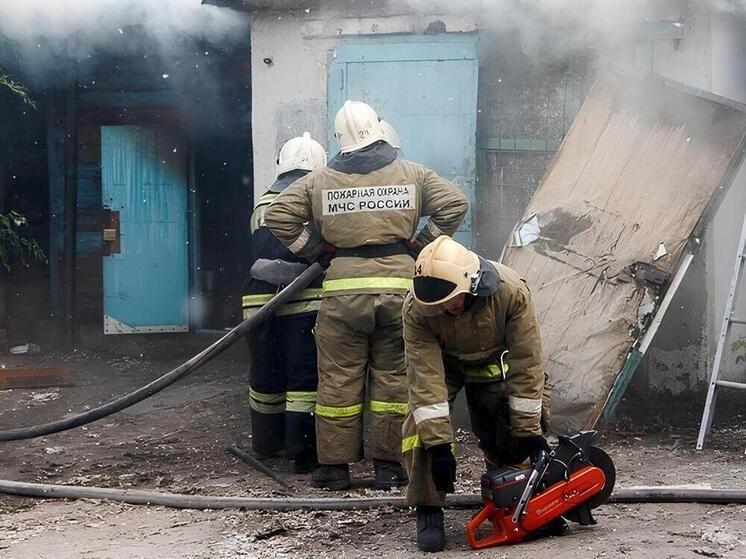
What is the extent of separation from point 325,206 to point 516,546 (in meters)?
2.10

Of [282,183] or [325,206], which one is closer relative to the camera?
[325,206]

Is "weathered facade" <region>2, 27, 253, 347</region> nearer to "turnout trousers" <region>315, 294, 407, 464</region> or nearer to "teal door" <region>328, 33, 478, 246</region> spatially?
"teal door" <region>328, 33, 478, 246</region>

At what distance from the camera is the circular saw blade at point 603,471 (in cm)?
417

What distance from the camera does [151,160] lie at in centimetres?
947

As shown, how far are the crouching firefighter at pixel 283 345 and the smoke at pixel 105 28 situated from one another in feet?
9.68

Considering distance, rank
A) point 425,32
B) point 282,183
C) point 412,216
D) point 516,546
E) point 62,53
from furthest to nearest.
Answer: point 62,53 → point 425,32 → point 282,183 → point 412,216 → point 516,546

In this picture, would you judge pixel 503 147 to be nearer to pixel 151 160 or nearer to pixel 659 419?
pixel 659 419

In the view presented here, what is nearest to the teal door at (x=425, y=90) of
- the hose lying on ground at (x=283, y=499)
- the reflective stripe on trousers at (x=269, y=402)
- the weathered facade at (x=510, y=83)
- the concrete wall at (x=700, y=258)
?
the weathered facade at (x=510, y=83)

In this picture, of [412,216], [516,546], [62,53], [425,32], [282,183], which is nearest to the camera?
[516,546]

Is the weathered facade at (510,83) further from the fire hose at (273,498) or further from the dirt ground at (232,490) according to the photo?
the fire hose at (273,498)

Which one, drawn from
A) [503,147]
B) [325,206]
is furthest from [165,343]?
[325,206]

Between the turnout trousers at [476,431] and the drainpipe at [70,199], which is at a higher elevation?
the drainpipe at [70,199]

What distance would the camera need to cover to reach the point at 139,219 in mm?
9484

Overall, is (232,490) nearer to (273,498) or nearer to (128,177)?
(273,498)
